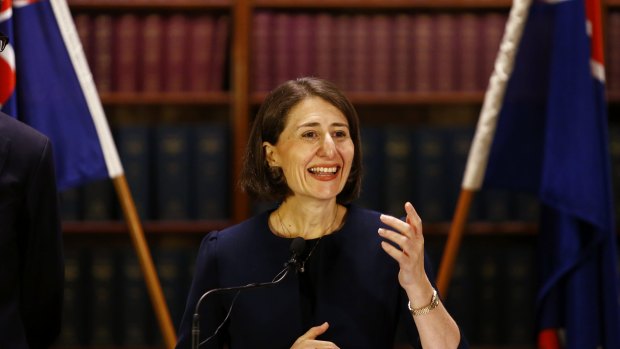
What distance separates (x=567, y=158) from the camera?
291cm

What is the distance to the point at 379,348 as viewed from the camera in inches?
76.4

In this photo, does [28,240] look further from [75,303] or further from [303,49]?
[303,49]

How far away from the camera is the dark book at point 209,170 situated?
3.48 meters

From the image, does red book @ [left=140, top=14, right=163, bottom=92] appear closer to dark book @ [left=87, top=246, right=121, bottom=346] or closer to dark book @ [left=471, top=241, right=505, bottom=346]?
dark book @ [left=87, top=246, right=121, bottom=346]

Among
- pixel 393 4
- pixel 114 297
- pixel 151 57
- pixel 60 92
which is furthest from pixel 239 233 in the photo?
pixel 393 4

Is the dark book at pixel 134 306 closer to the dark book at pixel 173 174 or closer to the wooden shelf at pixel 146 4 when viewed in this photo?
the dark book at pixel 173 174

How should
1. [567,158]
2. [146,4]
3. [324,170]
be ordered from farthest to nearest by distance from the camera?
1. [146,4]
2. [567,158]
3. [324,170]

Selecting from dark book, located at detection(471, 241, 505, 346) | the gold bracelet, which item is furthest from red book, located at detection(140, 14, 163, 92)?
the gold bracelet

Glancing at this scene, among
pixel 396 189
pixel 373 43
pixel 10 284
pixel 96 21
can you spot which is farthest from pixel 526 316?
pixel 10 284

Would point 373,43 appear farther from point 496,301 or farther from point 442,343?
point 442,343

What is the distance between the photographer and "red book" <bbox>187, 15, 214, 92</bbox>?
11.6ft

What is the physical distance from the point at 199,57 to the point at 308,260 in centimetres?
172

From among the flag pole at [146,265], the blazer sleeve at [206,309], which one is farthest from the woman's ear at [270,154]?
the flag pole at [146,265]

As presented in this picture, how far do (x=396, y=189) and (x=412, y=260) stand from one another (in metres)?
1.74
